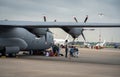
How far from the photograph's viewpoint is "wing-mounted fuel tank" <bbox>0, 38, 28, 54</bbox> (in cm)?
2598

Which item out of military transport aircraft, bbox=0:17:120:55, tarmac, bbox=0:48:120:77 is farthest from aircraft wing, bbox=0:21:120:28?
tarmac, bbox=0:48:120:77

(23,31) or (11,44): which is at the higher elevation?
(23,31)

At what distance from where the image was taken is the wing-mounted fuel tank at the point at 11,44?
26.0 meters

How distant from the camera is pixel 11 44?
87.5 ft

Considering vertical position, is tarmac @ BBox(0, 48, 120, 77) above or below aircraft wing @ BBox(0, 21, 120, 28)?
below

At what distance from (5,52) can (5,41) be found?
1165mm

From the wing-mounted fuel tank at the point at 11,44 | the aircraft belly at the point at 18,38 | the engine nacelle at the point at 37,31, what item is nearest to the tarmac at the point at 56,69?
the wing-mounted fuel tank at the point at 11,44

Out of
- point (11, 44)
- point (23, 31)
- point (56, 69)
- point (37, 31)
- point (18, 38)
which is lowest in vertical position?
point (56, 69)

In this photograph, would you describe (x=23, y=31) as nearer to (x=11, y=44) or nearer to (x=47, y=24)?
(x=11, y=44)

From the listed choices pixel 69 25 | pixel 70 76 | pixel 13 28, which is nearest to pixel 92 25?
pixel 69 25

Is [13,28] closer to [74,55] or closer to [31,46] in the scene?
[31,46]

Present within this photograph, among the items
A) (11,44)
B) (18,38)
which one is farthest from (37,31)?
(11,44)

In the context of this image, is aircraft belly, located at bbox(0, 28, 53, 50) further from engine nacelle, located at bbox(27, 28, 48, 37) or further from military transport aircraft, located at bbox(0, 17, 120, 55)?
engine nacelle, located at bbox(27, 28, 48, 37)

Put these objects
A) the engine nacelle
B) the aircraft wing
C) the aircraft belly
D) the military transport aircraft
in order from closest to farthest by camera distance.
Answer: the aircraft wing → the military transport aircraft → the aircraft belly → the engine nacelle
